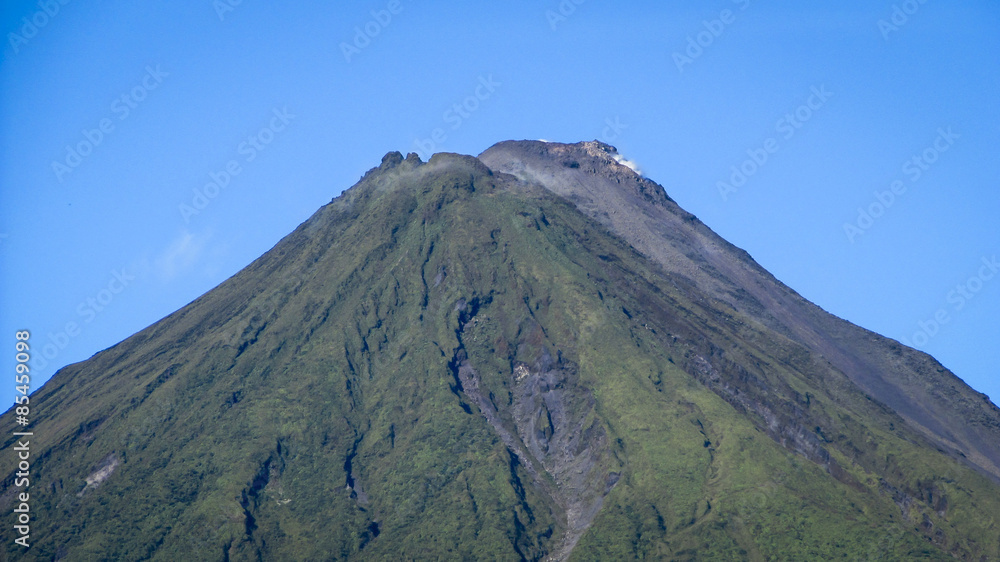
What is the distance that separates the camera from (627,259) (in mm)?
176750

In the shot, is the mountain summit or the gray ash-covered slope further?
the gray ash-covered slope

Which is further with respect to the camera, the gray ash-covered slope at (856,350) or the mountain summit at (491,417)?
the gray ash-covered slope at (856,350)

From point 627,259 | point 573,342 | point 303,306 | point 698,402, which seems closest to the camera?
point 698,402

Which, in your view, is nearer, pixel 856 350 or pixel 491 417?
pixel 491 417

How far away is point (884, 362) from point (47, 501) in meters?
122

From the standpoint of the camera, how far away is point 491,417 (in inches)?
5605

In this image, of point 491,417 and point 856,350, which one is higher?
point 856,350

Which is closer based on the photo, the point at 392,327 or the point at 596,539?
the point at 596,539

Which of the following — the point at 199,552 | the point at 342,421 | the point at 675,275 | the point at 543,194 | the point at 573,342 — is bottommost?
the point at 199,552

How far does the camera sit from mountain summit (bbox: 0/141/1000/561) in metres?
122

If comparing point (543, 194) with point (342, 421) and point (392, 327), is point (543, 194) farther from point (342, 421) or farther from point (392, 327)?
point (342, 421)

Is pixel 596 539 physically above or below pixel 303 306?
below

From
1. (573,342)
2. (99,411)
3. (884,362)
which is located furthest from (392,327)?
(884,362)

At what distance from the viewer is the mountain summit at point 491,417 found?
122 metres
